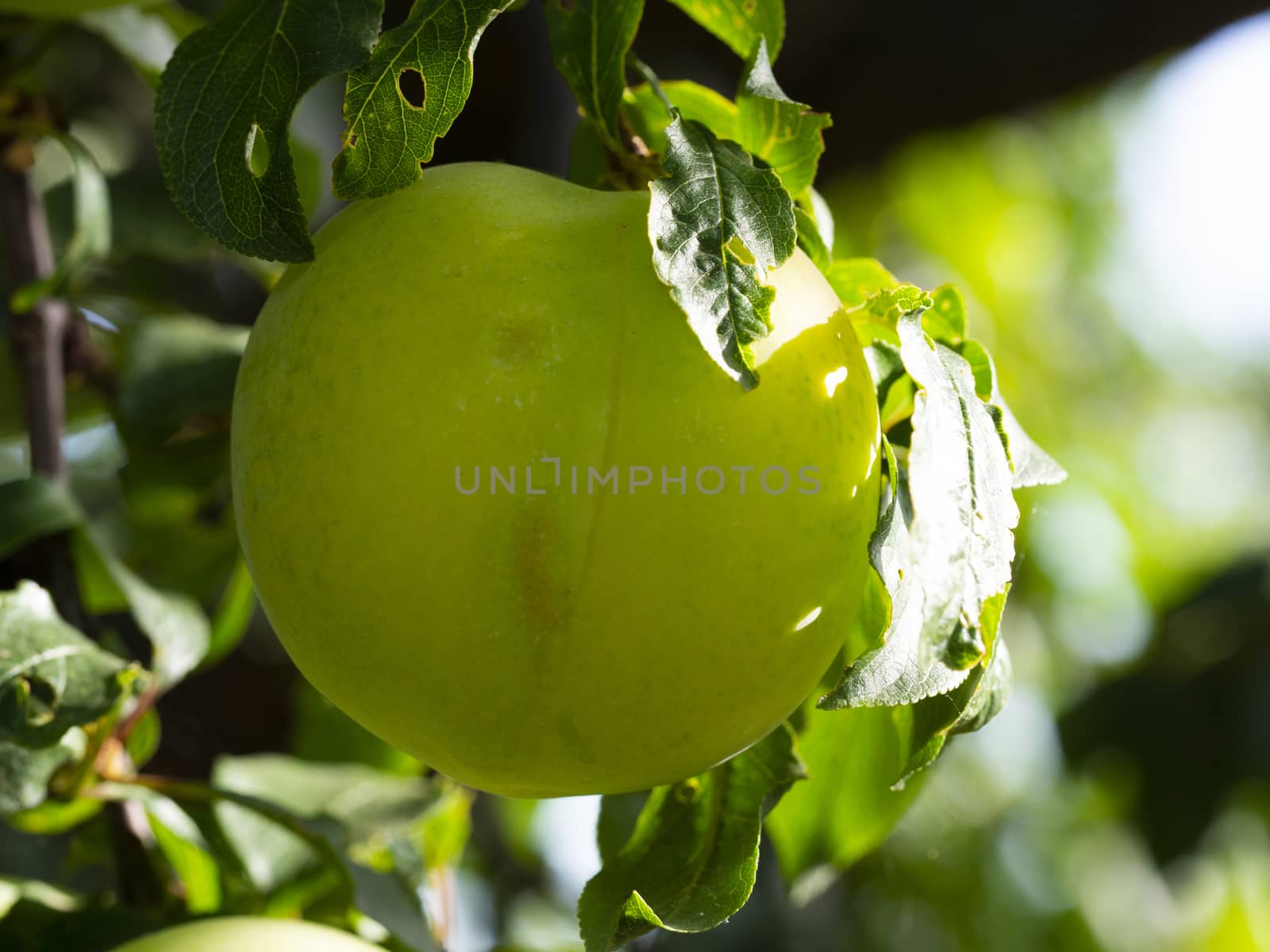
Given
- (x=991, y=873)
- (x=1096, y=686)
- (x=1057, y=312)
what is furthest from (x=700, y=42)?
(x=1057, y=312)

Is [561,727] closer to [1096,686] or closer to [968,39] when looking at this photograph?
[968,39]

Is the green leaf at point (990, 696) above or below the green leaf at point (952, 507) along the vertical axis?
below

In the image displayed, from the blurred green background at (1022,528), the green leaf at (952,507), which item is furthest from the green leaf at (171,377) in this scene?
the green leaf at (952,507)

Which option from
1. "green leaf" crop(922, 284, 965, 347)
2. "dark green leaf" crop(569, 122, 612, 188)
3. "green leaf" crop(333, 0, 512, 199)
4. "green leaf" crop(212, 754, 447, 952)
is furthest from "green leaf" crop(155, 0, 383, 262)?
"green leaf" crop(212, 754, 447, 952)

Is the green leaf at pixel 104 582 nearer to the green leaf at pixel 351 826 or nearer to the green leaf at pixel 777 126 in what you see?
the green leaf at pixel 351 826

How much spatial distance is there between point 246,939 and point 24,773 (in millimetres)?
143

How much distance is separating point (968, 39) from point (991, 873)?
1296mm

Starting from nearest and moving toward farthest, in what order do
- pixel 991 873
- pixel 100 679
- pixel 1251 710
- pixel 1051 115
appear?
pixel 100 679 → pixel 1251 710 → pixel 991 873 → pixel 1051 115

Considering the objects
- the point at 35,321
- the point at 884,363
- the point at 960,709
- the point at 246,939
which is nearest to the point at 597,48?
the point at 884,363

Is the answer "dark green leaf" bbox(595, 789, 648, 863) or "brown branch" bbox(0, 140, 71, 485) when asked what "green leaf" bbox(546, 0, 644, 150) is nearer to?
"dark green leaf" bbox(595, 789, 648, 863)

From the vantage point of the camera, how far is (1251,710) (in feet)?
4.76

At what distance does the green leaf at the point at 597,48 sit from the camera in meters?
0.45

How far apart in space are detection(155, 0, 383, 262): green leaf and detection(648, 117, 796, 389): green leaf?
0.40 feet

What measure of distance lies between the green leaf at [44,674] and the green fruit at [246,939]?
101 millimetres
